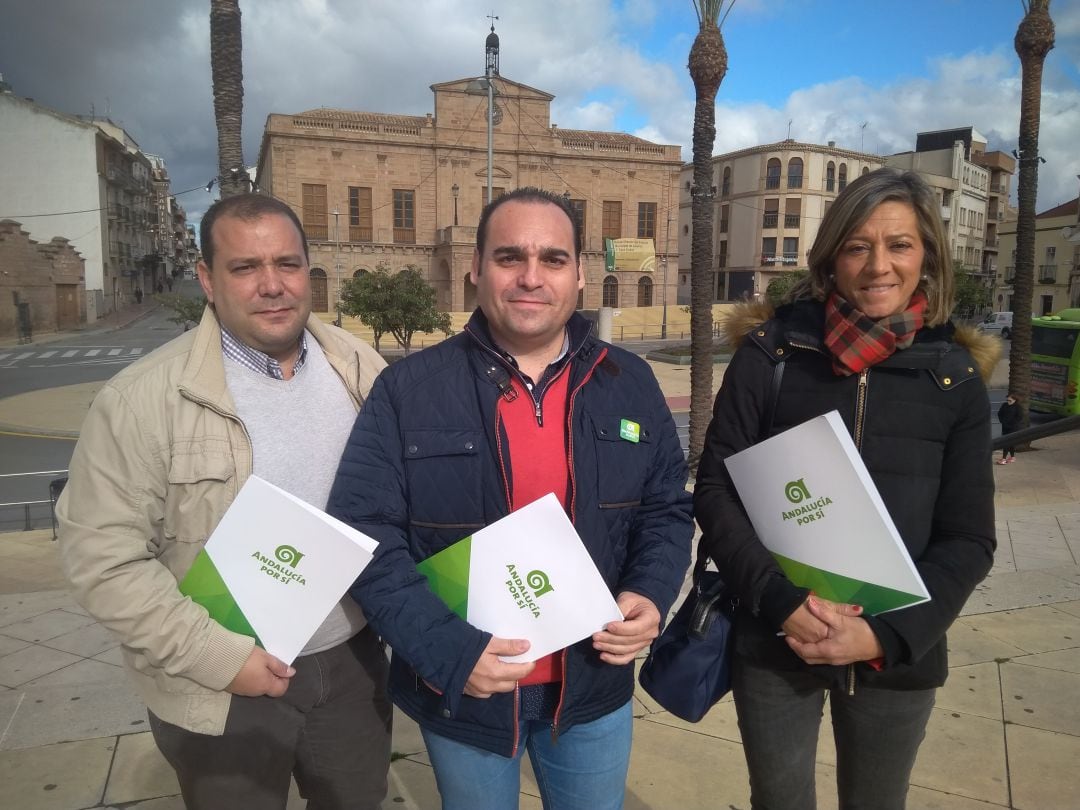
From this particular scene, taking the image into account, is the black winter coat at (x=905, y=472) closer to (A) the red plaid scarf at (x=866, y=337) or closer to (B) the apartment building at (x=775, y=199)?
(A) the red plaid scarf at (x=866, y=337)

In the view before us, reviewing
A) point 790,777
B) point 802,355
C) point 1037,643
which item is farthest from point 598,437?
point 1037,643

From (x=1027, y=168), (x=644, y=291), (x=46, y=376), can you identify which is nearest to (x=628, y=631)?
(x=1027, y=168)

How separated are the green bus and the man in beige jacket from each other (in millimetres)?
19314

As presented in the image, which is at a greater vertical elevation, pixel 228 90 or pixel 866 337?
pixel 228 90

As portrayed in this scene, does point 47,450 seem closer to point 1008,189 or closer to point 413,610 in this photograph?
point 413,610

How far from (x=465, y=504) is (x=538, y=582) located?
28 cm

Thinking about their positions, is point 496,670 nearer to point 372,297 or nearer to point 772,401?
point 772,401

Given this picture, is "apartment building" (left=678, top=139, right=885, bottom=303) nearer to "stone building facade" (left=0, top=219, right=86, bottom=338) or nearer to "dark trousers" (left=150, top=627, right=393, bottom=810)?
"stone building facade" (left=0, top=219, right=86, bottom=338)

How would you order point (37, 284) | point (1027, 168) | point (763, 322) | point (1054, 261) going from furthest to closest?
1. point (1054, 261)
2. point (37, 284)
3. point (1027, 168)
4. point (763, 322)

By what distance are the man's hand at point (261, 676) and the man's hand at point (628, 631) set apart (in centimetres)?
88

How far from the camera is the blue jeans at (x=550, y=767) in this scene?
1.95 meters

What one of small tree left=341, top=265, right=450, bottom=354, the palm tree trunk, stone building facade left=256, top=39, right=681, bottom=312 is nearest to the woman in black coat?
the palm tree trunk

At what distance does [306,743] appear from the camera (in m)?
2.26

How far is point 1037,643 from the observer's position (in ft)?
14.2
